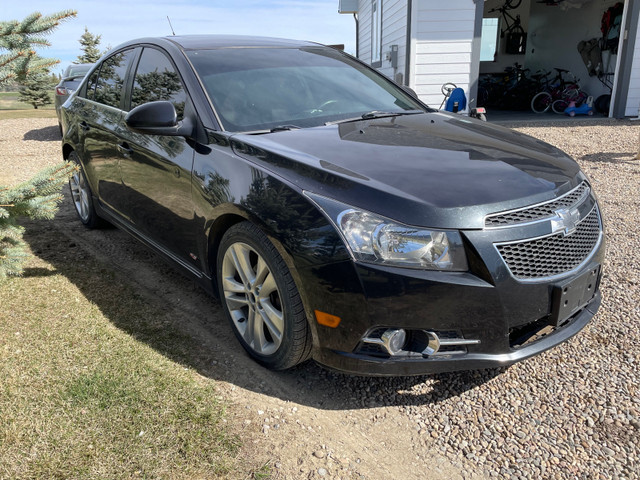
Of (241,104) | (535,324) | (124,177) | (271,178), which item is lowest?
(535,324)

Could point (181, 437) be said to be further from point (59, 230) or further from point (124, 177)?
point (59, 230)

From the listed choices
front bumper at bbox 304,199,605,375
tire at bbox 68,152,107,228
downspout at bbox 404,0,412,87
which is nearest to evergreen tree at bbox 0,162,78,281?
tire at bbox 68,152,107,228

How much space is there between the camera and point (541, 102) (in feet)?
48.6

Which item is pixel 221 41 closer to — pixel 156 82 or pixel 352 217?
pixel 156 82

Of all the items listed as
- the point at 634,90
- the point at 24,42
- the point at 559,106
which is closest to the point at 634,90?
the point at 634,90

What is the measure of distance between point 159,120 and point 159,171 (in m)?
0.46

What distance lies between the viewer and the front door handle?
3.57 metres

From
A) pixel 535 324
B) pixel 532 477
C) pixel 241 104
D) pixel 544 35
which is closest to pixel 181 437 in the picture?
pixel 532 477

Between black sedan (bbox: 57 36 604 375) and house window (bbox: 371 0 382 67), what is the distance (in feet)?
41.0

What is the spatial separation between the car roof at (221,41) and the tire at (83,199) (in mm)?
1386

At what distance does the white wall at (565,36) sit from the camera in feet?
48.6

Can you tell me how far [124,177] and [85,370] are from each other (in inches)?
60.4

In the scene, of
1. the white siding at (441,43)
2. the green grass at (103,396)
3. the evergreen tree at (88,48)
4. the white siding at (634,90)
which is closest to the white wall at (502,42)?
the white siding at (634,90)

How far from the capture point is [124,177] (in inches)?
147
